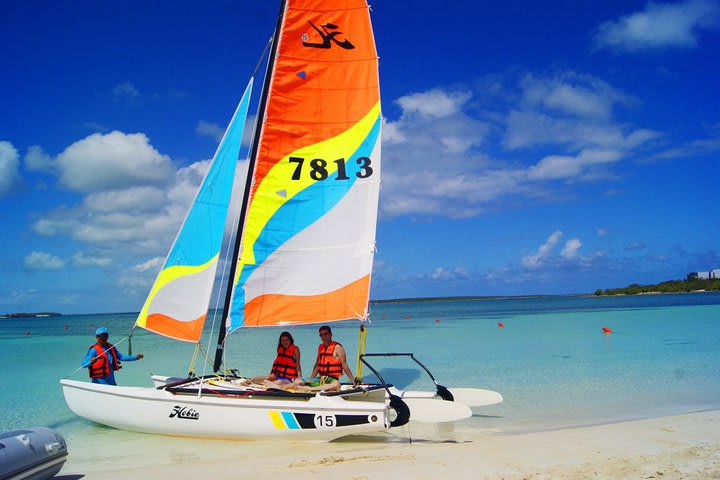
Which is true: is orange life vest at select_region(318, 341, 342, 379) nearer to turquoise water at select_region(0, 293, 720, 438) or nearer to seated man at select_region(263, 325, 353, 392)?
seated man at select_region(263, 325, 353, 392)

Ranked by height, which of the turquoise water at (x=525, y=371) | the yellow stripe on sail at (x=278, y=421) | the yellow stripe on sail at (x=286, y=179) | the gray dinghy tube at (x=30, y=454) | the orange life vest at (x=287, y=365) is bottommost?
the turquoise water at (x=525, y=371)

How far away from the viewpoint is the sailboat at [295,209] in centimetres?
823

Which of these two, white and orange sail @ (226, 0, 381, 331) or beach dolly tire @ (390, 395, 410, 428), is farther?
white and orange sail @ (226, 0, 381, 331)

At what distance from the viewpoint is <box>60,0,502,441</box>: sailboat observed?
8.23 metres

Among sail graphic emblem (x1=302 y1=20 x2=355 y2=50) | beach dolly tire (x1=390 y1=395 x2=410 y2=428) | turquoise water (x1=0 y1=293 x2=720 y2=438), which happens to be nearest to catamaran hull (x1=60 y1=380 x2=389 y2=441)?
beach dolly tire (x1=390 y1=395 x2=410 y2=428)

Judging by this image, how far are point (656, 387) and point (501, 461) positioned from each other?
6563mm

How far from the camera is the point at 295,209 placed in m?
8.37

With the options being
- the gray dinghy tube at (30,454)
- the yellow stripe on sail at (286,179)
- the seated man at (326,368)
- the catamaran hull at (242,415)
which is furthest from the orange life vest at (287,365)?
the gray dinghy tube at (30,454)

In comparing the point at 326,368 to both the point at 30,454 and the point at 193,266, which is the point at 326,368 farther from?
the point at 30,454

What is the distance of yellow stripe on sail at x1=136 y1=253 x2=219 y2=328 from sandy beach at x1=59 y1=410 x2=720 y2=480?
1798 mm

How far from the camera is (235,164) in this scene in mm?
8594

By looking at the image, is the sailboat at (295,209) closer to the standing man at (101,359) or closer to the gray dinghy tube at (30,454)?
the standing man at (101,359)

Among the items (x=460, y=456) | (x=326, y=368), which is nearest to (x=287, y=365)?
(x=326, y=368)

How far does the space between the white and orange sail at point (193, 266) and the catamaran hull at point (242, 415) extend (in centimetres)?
106
